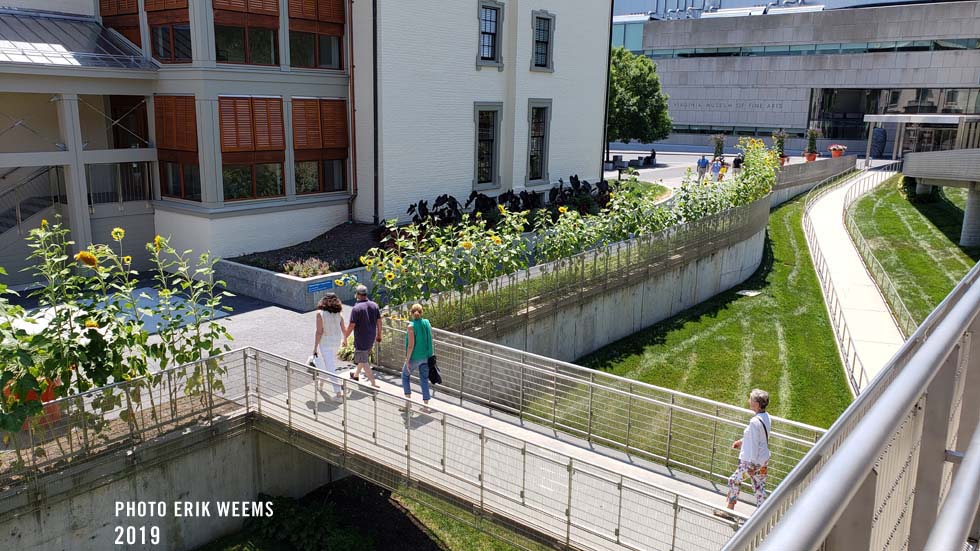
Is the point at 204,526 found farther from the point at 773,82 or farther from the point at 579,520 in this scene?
the point at 773,82

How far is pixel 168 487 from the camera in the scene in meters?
10.9

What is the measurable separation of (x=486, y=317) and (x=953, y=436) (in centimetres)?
1477

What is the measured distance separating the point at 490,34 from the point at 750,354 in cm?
1424

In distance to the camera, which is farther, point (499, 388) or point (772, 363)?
point (772, 363)

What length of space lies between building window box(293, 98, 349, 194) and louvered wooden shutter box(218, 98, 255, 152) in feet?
5.17

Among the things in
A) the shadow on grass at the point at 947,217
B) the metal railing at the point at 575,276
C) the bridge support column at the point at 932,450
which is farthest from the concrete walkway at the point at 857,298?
the bridge support column at the point at 932,450

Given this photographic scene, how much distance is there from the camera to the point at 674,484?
10.6 m

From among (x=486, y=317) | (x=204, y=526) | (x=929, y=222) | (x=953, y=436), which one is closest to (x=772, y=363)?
(x=486, y=317)

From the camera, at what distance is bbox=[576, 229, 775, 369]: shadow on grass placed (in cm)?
1980

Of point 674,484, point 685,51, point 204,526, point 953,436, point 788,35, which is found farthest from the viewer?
point 685,51

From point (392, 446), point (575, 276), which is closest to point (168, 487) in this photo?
point (392, 446)

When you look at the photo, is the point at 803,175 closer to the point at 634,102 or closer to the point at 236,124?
the point at 634,102

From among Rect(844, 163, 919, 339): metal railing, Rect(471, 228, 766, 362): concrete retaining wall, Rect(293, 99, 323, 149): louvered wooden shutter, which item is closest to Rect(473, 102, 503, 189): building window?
Rect(293, 99, 323, 149): louvered wooden shutter

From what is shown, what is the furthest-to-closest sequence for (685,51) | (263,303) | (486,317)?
(685,51), (263,303), (486,317)
